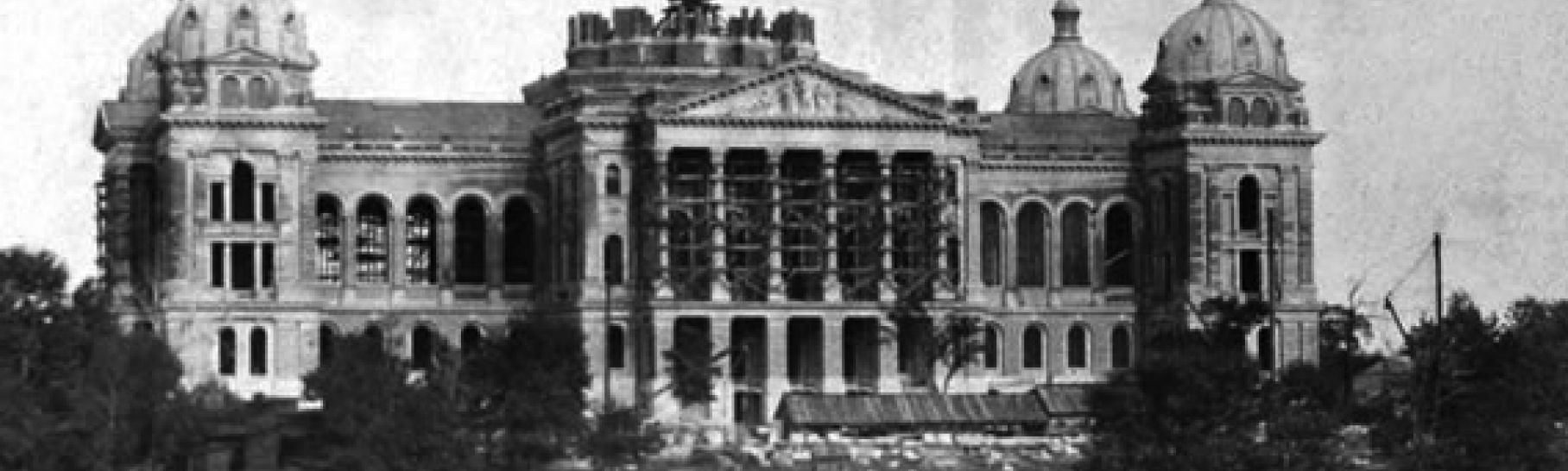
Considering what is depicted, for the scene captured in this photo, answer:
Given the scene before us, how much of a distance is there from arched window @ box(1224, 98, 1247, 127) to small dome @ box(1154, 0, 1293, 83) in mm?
1255

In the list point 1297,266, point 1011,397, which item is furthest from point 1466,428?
point 1297,266

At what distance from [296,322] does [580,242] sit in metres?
12.1

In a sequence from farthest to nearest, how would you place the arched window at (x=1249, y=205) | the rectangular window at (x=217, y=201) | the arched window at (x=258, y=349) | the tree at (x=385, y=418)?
the arched window at (x=1249, y=205) → the arched window at (x=258, y=349) → the rectangular window at (x=217, y=201) → the tree at (x=385, y=418)

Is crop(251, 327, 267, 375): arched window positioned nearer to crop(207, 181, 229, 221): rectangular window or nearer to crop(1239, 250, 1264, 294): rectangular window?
crop(207, 181, 229, 221): rectangular window

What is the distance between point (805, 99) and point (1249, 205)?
74.5ft

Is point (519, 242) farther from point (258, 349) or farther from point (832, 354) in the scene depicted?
point (832, 354)

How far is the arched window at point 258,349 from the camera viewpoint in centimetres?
18550

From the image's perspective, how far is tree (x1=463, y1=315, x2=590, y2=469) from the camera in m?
150

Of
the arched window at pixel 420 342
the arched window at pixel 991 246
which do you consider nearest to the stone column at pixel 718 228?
the arched window at pixel 420 342

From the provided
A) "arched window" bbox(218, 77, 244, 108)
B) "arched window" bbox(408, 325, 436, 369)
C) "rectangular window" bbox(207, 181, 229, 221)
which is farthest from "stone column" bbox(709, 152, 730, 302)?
"rectangular window" bbox(207, 181, 229, 221)

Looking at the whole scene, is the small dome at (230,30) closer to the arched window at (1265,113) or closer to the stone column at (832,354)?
the stone column at (832,354)

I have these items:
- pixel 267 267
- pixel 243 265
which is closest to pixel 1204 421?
pixel 267 267

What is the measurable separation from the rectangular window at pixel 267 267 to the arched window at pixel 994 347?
32.4 m

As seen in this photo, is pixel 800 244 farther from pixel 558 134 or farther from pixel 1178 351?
pixel 1178 351
